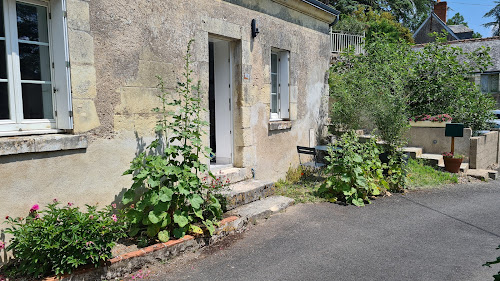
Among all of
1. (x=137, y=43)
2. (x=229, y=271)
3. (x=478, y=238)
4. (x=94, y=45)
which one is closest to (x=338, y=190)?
(x=478, y=238)

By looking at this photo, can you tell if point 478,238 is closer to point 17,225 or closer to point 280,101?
point 280,101

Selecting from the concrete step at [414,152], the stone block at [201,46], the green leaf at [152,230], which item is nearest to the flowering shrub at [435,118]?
the concrete step at [414,152]

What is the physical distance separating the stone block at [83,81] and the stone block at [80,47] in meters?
0.07

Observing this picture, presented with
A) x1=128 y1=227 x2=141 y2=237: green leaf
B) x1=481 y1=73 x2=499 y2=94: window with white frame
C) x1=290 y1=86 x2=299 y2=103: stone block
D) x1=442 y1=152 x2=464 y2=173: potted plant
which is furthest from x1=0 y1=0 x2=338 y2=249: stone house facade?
x1=481 y1=73 x2=499 y2=94: window with white frame

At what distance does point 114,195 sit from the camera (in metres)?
4.13

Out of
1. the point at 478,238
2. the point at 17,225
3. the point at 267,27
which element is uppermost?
the point at 267,27

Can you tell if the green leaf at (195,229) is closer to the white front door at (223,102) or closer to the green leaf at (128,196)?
the green leaf at (128,196)

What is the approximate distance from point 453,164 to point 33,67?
8.53 metres

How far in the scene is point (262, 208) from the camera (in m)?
5.17

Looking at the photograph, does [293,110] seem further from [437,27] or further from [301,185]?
[437,27]

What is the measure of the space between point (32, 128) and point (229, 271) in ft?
8.21

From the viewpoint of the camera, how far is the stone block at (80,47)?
3668 mm

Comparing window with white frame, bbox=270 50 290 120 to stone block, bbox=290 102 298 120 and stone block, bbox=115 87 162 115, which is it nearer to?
stone block, bbox=290 102 298 120

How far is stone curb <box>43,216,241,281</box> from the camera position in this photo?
10.3 ft
